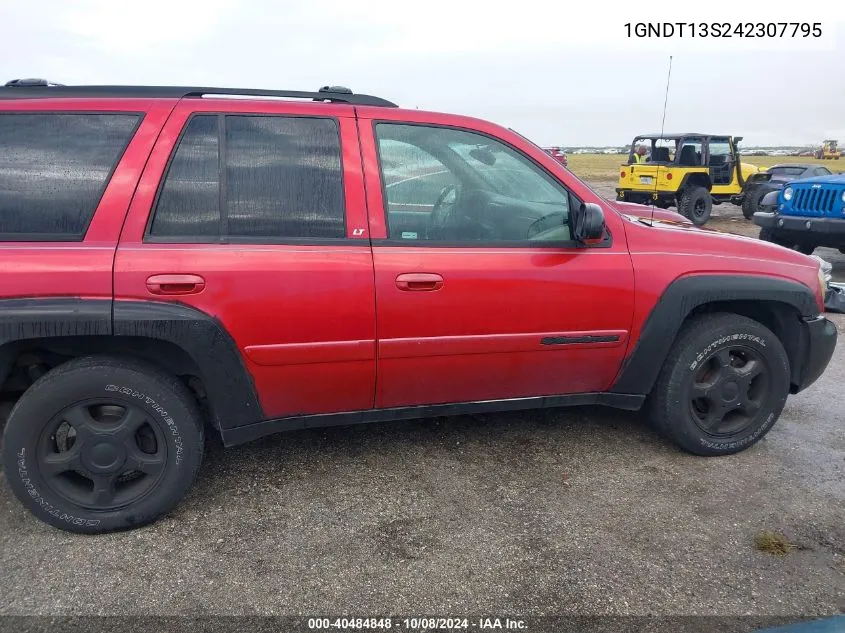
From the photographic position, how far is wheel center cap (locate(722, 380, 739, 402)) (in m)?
3.36

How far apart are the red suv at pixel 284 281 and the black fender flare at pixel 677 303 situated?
11mm

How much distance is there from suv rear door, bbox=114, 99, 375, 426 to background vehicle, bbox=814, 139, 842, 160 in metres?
76.0

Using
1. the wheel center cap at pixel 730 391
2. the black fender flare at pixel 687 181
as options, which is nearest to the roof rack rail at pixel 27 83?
the wheel center cap at pixel 730 391

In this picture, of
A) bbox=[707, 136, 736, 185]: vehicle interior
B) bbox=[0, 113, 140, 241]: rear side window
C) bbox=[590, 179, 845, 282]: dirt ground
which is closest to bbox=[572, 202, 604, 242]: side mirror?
bbox=[0, 113, 140, 241]: rear side window

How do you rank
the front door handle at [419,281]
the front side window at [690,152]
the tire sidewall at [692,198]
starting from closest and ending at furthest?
the front door handle at [419,281] < the tire sidewall at [692,198] < the front side window at [690,152]

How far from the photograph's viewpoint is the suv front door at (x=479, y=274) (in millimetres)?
2816

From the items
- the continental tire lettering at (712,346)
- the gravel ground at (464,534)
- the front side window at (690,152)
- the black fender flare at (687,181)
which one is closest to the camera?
the gravel ground at (464,534)

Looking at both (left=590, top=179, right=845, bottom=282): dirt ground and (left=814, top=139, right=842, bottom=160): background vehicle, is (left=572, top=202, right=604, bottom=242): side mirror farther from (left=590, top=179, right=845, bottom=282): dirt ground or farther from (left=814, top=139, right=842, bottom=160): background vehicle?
(left=814, top=139, right=842, bottom=160): background vehicle

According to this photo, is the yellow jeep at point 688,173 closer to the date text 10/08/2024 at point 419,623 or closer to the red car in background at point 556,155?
the red car in background at point 556,155

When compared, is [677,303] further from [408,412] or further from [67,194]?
[67,194]

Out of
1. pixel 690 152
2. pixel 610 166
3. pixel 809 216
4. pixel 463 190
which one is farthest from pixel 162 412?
pixel 610 166

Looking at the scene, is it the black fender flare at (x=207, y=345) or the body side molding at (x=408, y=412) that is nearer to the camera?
the black fender flare at (x=207, y=345)

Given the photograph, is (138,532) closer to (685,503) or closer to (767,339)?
(685,503)

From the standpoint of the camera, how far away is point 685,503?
9.75 ft
